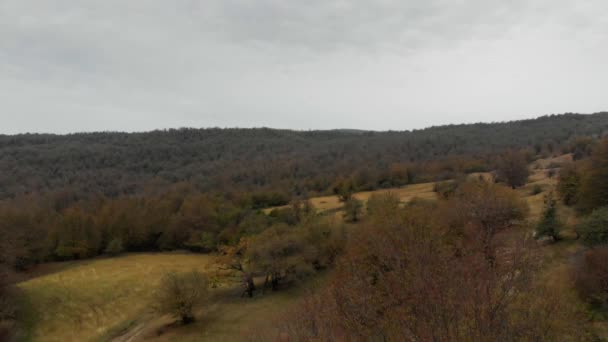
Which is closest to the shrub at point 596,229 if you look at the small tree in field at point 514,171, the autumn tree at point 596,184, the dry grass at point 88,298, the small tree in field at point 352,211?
the autumn tree at point 596,184

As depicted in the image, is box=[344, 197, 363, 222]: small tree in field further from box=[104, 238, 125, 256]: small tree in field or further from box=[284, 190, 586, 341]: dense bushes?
box=[284, 190, 586, 341]: dense bushes

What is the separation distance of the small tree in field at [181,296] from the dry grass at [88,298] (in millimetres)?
7765

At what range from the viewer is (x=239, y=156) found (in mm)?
164125

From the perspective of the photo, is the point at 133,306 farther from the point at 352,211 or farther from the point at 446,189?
the point at 446,189

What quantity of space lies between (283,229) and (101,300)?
23.5 metres

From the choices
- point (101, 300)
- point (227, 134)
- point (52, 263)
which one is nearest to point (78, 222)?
point (52, 263)

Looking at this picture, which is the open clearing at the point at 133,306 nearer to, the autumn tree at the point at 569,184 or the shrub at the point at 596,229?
the shrub at the point at 596,229

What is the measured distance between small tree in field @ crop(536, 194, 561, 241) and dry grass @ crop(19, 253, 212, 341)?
44.1m

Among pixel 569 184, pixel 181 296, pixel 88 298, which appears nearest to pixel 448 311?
pixel 181 296

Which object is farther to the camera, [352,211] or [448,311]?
[352,211]

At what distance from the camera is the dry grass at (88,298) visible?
116 feet

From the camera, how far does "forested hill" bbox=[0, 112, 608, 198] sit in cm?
11381

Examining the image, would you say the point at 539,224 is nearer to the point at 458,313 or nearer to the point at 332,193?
the point at 458,313

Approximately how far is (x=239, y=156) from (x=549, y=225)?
143 meters
